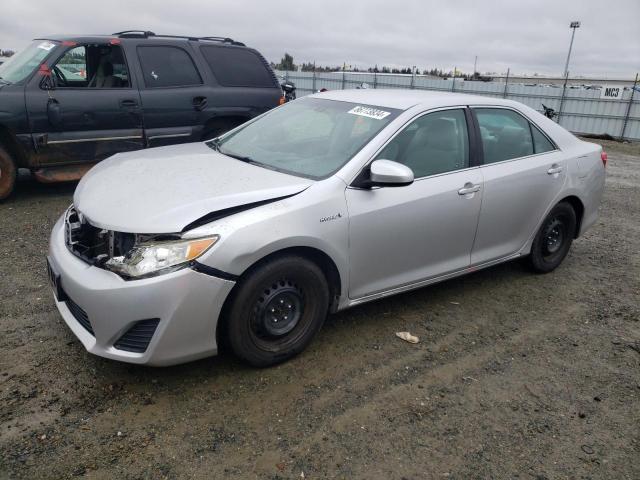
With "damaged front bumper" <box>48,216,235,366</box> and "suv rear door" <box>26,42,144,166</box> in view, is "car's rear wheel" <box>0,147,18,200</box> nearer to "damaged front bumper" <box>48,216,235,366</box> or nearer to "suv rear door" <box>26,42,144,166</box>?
"suv rear door" <box>26,42,144,166</box>

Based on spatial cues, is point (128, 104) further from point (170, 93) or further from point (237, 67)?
point (237, 67)

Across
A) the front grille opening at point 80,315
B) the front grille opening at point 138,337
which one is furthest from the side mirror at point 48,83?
the front grille opening at point 138,337

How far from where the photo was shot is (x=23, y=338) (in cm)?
337

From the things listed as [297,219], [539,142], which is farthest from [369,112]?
[539,142]

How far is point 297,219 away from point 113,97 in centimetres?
454

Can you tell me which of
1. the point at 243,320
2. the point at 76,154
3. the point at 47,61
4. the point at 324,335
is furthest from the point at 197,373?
the point at 47,61

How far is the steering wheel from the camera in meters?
6.22

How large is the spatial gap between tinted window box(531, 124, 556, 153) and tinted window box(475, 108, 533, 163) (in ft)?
0.18

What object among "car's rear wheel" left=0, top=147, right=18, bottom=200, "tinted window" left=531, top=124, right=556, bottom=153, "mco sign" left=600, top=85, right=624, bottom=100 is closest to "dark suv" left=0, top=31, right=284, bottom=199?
"car's rear wheel" left=0, top=147, right=18, bottom=200

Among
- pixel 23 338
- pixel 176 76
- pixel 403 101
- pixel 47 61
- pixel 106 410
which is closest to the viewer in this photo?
pixel 106 410

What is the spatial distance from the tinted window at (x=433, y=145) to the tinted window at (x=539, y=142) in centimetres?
90

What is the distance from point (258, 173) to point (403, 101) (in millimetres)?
1313

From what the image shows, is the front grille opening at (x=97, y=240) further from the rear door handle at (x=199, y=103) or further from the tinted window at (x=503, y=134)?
the rear door handle at (x=199, y=103)

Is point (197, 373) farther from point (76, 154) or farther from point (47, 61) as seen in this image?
point (47, 61)
